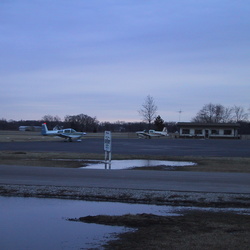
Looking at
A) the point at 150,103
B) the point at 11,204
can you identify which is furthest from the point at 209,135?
the point at 11,204

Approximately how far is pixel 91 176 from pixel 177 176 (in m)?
3.25

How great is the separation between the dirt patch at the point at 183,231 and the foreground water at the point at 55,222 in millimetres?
372

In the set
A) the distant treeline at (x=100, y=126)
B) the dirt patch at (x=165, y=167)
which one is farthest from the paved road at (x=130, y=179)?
the distant treeline at (x=100, y=126)

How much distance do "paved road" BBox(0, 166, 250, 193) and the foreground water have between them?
8.59 feet

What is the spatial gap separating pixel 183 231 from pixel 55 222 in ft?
8.51

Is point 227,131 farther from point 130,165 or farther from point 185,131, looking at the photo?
point 130,165

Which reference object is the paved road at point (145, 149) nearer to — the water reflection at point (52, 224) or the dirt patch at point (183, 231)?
the water reflection at point (52, 224)

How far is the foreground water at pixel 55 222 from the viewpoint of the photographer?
6.43m

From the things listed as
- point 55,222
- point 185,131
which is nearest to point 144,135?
point 185,131

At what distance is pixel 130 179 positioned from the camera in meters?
13.9

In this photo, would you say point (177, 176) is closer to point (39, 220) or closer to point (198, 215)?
point (198, 215)

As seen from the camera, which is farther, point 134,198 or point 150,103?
point 150,103

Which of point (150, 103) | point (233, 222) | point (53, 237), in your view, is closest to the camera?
point (53, 237)

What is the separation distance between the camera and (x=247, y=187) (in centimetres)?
1244
